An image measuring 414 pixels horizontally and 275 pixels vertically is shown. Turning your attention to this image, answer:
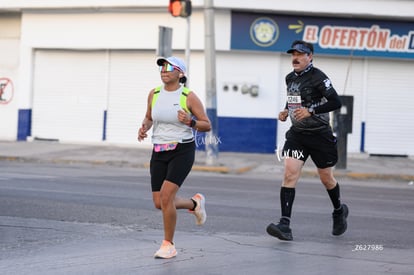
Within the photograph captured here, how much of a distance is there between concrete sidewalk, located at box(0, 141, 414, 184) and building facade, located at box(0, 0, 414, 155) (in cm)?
76

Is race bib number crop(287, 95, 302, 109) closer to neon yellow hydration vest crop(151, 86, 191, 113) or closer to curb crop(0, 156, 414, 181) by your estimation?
neon yellow hydration vest crop(151, 86, 191, 113)

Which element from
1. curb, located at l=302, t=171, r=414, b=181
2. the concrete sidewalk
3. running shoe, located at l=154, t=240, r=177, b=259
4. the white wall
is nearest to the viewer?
running shoe, located at l=154, t=240, r=177, b=259

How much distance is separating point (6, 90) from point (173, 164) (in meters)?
19.8

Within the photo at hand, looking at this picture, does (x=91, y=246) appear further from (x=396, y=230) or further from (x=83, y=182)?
(x=83, y=182)

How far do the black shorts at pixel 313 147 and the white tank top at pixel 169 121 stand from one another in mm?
1457

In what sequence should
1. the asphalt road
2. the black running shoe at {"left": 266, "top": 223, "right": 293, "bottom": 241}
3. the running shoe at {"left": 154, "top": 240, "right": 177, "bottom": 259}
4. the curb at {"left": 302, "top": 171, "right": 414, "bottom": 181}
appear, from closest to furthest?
the asphalt road → the running shoe at {"left": 154, "top": 240, "right": 177, "bottom": 259} → the black running shoe at {"left": 266, "top": 223, "right": 293, "bottom": 241} → the curb at {"left": 302, "top": 171, "right": 414, "bottom": 181}

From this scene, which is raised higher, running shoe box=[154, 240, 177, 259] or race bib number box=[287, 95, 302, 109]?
race bib number box=[287, 95, 302, 109]

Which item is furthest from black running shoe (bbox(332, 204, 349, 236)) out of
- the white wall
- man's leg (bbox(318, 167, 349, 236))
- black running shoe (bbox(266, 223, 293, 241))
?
the white wall

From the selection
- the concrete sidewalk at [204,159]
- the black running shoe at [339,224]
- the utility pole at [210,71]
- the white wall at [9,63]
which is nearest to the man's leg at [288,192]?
the black running shoe at [339,224]

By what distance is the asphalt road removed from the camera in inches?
265

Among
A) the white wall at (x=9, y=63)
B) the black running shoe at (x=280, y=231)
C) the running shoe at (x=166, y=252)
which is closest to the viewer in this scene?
the running shoe at (x=166, y=252)

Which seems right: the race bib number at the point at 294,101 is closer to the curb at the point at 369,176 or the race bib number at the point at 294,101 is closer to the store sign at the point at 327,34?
the curb at the point at 369,176

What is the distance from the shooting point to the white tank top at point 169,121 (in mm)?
7105

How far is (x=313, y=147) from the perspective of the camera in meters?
8.24
